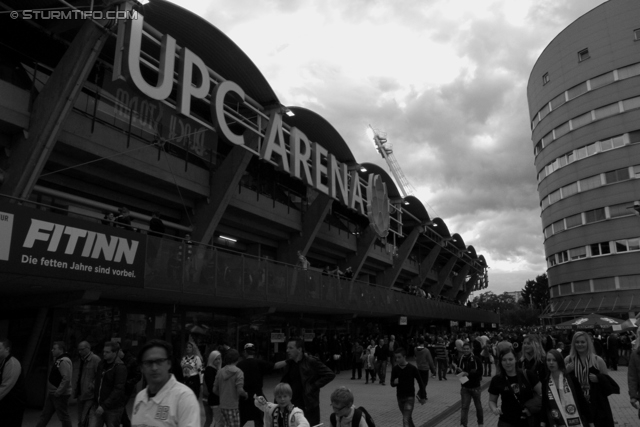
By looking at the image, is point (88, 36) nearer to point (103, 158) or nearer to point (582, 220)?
point (103, 158)

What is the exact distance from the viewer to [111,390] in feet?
23.0

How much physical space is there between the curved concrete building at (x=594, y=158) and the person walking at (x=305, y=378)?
143 feet

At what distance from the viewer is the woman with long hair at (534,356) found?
7074 mm

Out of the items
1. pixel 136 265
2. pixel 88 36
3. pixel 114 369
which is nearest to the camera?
pixel 114 369

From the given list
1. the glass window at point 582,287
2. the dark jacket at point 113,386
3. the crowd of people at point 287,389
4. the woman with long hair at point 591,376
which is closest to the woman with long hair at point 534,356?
the crowd of people at point 287,389

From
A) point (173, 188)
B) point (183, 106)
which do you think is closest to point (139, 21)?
point (183, 106)

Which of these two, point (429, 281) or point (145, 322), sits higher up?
point (429, 281)

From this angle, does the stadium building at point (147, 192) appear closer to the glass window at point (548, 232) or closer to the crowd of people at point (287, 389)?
the crowd of people at point (287, 389)

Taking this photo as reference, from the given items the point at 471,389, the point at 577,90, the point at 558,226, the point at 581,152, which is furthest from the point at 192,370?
the point at 558,226

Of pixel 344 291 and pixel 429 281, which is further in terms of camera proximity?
pixel 429 281

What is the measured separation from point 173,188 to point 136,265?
23.0ft

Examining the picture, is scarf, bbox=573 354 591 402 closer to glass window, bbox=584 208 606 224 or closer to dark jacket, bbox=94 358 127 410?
dark jacket, bbox=94 358 127 410

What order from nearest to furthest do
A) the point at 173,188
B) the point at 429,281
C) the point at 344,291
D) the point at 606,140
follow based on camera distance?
the point at 173,188 → the point at 344,291 → the point at 606,140 → the point at 429,281

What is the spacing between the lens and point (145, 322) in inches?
661
